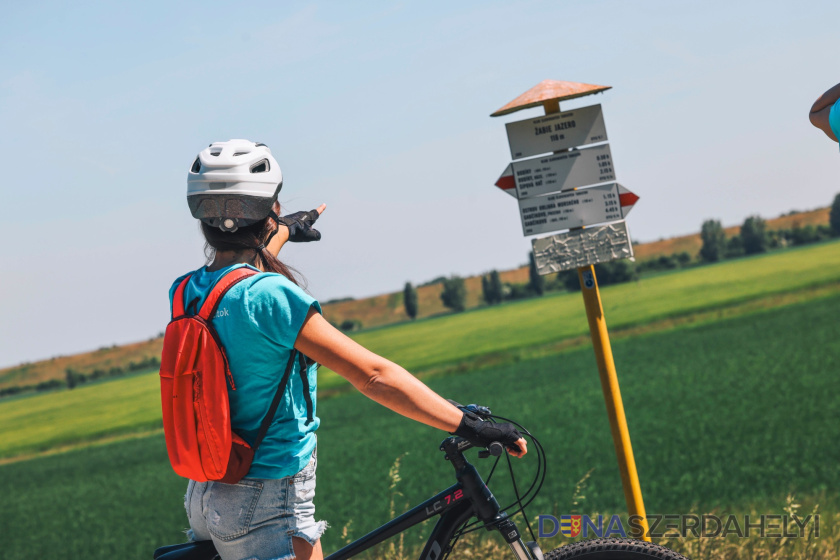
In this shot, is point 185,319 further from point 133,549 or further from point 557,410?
point 557,410

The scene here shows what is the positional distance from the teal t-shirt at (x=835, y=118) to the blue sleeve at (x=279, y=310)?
1550 millimetres

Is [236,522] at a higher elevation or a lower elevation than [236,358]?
lower

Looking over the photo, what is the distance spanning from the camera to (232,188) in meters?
2.19

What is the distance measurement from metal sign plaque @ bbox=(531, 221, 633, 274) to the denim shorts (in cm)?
239

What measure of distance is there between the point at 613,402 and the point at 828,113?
210cm

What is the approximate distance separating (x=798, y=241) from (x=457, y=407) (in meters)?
72.8

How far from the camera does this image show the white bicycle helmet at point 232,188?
2.20 m

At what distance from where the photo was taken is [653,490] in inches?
380

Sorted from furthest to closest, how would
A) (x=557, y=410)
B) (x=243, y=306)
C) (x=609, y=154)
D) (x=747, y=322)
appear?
1. (x=747, y=322)
2. (x=557, y=410)
3. (x=609, y=154)
4. (x=243, y=306)

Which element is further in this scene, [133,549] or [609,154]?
[133,549]

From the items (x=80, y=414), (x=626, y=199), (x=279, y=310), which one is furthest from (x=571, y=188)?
(x=80, y=414)

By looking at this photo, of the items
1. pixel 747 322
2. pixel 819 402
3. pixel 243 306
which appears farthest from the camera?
pixel 747 322

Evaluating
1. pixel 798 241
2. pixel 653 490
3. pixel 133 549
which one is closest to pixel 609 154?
pixel 653 490

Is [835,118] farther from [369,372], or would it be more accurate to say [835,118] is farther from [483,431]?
[369,372]
